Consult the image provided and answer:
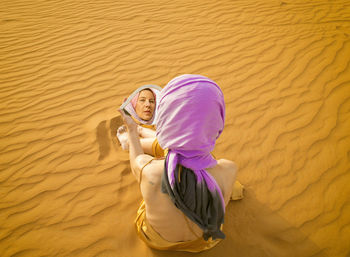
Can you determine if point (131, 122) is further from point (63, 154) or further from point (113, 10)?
point (113, 10)

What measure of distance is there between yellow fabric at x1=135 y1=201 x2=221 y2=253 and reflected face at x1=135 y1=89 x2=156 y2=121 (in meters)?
1.08

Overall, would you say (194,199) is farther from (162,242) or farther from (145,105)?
(145,105)

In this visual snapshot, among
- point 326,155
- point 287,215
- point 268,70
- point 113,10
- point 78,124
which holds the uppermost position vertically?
point 113,10

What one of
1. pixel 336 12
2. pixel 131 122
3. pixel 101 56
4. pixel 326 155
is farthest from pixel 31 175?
pixel 336 12

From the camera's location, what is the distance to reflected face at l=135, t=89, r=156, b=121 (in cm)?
255

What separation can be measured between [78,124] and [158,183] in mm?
2252

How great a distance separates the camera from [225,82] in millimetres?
3926

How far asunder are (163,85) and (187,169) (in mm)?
2646

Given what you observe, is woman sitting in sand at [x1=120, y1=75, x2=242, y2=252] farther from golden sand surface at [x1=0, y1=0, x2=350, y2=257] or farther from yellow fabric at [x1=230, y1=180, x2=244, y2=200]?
yellow fabric at [x1=230, y1=180, x2=244, y2=200]

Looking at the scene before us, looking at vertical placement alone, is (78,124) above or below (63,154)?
above

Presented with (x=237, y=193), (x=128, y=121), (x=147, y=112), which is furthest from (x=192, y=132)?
(x=237, y=193)

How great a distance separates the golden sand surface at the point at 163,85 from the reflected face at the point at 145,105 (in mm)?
672

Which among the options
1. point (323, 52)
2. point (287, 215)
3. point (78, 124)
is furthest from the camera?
point (323, 52)

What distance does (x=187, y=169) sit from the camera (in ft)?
4.81
